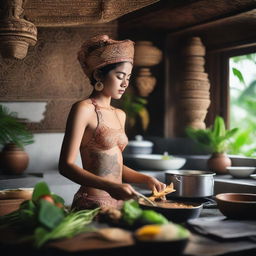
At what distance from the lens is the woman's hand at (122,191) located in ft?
7.31

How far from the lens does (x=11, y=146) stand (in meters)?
4.36

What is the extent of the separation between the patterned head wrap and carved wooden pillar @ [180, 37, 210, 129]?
7.40 ft

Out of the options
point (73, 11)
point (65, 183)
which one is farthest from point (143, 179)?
point (65, 183)

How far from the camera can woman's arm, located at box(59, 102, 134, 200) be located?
245 centimetres

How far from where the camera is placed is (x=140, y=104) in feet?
17.9

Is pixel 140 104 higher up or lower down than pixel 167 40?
lower down

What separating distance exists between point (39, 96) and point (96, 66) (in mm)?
2189

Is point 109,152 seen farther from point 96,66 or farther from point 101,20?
point 101,20

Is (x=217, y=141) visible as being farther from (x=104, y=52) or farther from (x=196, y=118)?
(x=104, y=52)

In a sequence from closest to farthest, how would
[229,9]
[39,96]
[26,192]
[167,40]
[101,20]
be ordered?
[26,192] < [101,20] < [229,9] < [39,96] < [167,40]

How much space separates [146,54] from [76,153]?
275cm

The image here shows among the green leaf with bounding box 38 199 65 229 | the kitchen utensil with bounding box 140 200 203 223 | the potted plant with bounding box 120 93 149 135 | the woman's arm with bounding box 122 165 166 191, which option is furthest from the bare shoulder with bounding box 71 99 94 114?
the potted plant with bounding box 120 93 149 135

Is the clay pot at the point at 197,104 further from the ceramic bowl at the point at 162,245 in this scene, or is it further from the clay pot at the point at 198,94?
the ceramic bowl at the point at 162,245

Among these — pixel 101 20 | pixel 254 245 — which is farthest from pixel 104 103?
pixel 254 245
